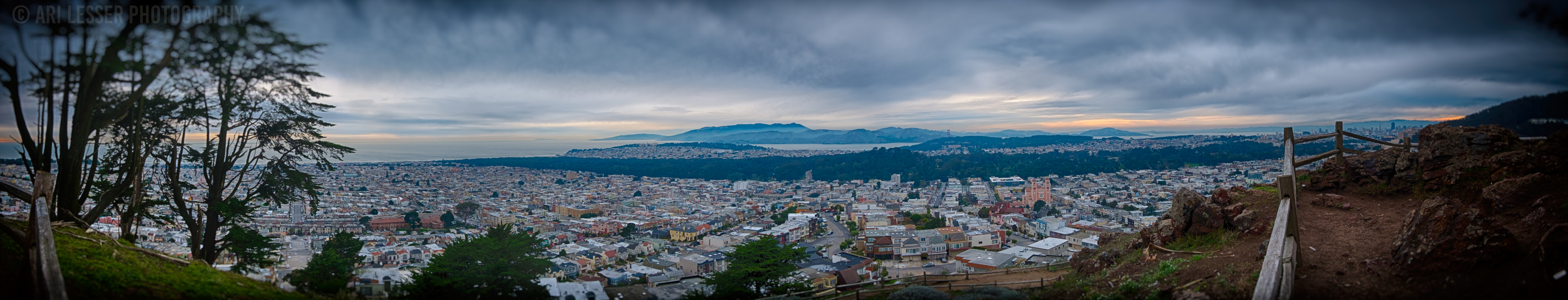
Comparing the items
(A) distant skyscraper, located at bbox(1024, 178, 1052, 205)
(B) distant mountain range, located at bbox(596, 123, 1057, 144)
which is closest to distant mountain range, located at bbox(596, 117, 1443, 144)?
(B) distant mountain range, located at bbox(596, 123, 1057, 144)

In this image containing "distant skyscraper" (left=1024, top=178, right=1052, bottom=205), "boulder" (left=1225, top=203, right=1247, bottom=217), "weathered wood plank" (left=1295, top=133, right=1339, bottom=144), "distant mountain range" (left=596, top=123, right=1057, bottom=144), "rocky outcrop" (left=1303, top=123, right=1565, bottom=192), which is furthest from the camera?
"distant mountain range" (left=596, top=123, right=1057, bottom=144)

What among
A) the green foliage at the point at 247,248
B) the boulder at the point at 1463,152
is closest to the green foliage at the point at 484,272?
the green foliage at the point at 247,248

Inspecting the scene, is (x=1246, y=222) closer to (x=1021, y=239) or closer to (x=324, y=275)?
(x=324, y=275)

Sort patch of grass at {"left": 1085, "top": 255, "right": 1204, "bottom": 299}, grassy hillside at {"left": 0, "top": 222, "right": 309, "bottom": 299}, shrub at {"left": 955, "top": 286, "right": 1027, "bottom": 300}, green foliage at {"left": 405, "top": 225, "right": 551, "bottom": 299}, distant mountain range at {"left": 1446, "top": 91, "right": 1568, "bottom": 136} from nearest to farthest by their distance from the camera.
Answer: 1. grassy hillside at {"left": 0, "top": 222, "right": 309, "bottom": 299}
2. distant mountain range at {"left": 1446, "top": 91, "right": 1568, "bottom": 136}
3. patch of grass at {"left": 1085, "top": 255, "right": 1204, "bottom": 299}
4. shrub at {"left": 955, "top": 286, "right": 1027, "bottom": 300}
5. green foliage at {"left": 405, "top": 225, "right": 551, "bottom": 299}

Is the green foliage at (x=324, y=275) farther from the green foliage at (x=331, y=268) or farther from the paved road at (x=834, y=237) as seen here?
the paved road at (x=834, y=237)

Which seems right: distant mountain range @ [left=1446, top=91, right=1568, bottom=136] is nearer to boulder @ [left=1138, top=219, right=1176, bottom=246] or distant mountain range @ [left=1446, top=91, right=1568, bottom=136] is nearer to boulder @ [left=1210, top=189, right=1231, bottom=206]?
boulder @ [left=1210, top=189, right=1231, bottom=206]

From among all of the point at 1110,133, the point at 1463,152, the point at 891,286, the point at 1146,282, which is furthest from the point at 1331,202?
the point at 1110,133

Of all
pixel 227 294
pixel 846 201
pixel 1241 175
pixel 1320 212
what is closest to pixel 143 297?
pixel 227 294

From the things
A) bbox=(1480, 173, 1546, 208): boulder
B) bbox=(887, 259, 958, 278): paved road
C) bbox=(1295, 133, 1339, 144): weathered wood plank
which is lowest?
bbox=(887, 259, 958, 278): paved road
